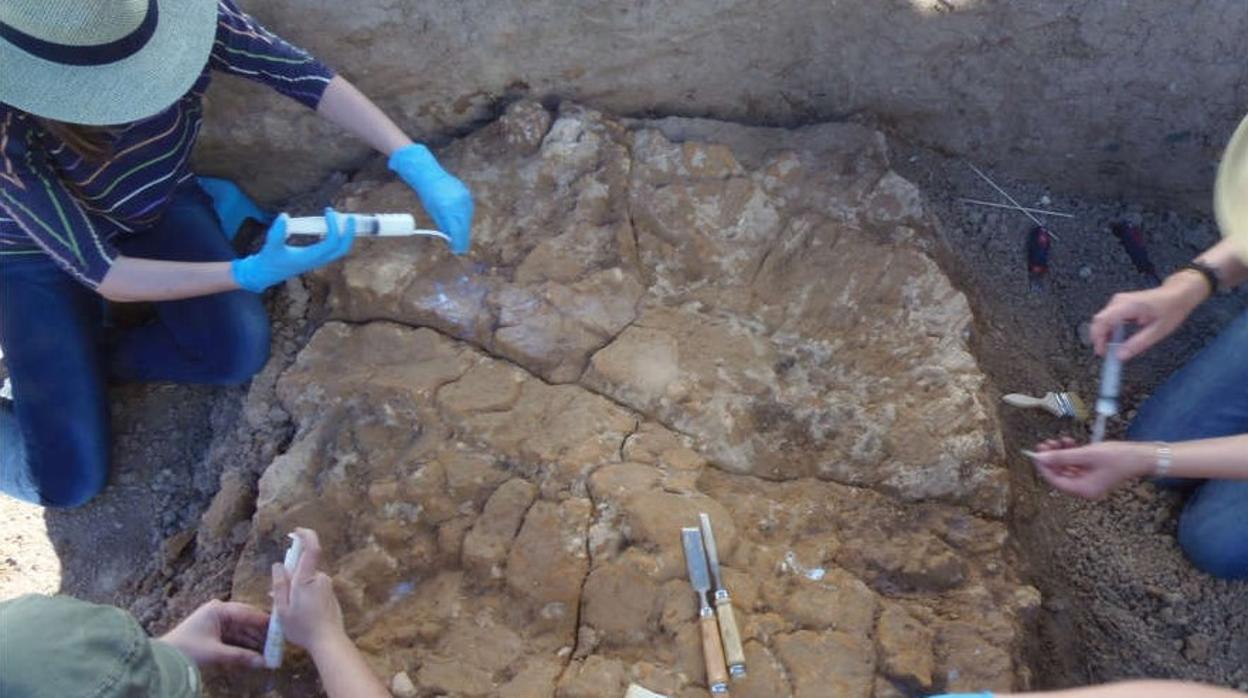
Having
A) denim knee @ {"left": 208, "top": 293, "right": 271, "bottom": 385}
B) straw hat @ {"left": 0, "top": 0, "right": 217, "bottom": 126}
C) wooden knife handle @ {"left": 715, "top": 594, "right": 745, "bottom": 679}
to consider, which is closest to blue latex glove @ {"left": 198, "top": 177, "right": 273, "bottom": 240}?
denim knee @ {"left": 208, "top": 293, "right": 271, "bottom": 385}

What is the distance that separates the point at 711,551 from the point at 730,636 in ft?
0.47

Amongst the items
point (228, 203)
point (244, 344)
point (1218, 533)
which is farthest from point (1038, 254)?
point (228, 203)

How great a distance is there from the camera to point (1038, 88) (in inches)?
89.3

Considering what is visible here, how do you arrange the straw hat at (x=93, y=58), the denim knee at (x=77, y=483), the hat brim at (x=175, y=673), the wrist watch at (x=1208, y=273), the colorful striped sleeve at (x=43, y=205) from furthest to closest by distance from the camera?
the denim knee at (x=77, y=483)
the wrist watch at (x=1208, y=273)
the colorful striped sleeve at (x=43, y=205)
the straw hat at (x=93, y=58)
the hat brim at (x=175, y=673)

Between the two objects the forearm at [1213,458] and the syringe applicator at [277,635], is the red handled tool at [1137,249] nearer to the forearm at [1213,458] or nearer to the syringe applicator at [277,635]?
the forearm at [1213,458]

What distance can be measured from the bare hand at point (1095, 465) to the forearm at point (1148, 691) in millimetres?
361

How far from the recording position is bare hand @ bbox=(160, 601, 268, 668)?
1.65 metres

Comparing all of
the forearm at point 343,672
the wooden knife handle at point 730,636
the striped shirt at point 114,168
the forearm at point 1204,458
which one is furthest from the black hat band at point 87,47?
the forearm at point 1204,458

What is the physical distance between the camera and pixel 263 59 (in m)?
2.08

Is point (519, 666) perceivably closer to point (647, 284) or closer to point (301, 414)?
point (301, 414)

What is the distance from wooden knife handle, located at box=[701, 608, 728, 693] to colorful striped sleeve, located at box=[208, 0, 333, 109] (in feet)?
4.28

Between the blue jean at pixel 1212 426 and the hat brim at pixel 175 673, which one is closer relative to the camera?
the hat brim at pixel 175 673

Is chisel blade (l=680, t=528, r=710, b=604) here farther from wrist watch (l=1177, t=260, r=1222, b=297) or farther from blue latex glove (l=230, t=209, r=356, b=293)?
wrist watch (l=1177, t=260, r=1222, b=297)

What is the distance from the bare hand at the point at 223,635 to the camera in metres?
1.65
